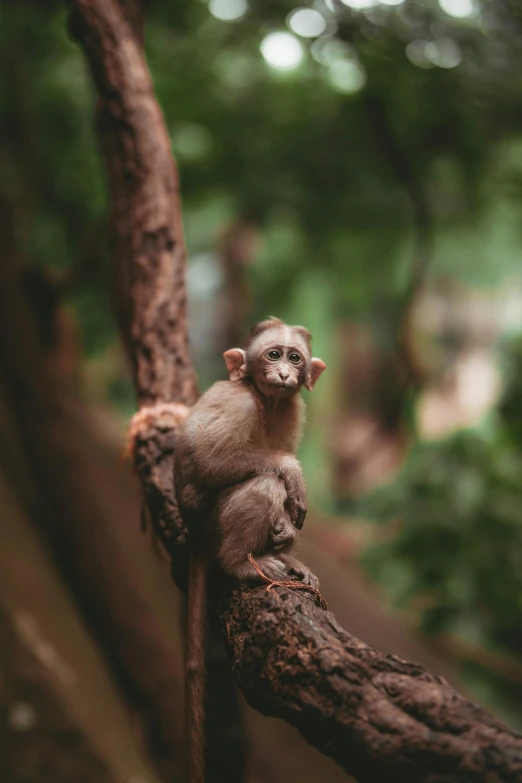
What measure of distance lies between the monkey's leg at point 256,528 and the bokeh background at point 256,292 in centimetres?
233

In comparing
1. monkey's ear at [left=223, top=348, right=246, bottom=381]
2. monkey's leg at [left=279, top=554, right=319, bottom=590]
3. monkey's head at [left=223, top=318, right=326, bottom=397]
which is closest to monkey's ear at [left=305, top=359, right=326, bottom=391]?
monkey's head at [left=223, top=318, right=326, bottom=397]

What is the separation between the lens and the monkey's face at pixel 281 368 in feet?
7.62

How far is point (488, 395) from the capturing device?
28.3 feet

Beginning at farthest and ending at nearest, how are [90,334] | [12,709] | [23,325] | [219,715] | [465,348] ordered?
[465,348] → [90,334] → [23,325] → [12,709] → [219,715]

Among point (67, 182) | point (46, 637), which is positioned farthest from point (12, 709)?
point (67, 182)

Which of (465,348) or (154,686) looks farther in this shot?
Result: (465,348)

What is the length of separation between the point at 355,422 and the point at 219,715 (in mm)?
6399

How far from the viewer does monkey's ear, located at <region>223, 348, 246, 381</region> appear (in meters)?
2.52

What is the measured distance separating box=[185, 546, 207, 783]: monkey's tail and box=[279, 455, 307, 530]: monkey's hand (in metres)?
0.37

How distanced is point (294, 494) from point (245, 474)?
190 millimetres

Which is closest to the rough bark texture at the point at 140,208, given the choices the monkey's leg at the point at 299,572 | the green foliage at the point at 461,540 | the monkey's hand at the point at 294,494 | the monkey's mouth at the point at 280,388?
the monkey's mouth at the point at 280,388

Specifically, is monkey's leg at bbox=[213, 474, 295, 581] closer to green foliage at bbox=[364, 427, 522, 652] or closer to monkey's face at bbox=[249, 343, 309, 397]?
monkey's face at bbox=[249, 343, 309, 397]

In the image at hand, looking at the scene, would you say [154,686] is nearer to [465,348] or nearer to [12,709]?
[12,709]

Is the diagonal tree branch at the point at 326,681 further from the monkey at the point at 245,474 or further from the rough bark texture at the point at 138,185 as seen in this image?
the monkey at the point at 245,474
